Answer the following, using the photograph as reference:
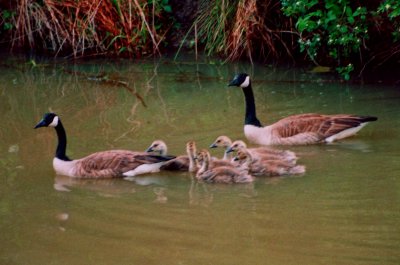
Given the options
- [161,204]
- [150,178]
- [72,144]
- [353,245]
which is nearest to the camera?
[353,245]

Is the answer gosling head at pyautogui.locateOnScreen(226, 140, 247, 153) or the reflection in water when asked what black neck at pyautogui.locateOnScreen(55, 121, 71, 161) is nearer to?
the reflection in water

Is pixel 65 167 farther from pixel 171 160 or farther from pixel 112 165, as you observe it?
pixel 171 160

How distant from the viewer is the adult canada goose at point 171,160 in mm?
9914

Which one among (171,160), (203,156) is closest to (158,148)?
(171,160)

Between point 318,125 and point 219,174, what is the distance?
214 centimetres

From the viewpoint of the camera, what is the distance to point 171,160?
32.5ft

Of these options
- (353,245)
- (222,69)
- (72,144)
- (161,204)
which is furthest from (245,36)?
(353,245)

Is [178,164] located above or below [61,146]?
below

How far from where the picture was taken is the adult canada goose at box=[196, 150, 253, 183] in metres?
9.38

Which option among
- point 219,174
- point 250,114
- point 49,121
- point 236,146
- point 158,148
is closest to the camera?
point 219,174

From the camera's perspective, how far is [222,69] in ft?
51.8

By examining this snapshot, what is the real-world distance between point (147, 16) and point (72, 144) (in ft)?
21.2

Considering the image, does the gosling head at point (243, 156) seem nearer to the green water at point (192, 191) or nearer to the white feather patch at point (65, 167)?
the green water at point (192, 191)

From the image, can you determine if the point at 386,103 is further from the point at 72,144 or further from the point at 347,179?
the point at 72,144
